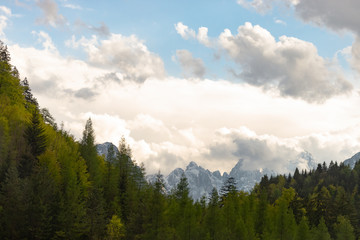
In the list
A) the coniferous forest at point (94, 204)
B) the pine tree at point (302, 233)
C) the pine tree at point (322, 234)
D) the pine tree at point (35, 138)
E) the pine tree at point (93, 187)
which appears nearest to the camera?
the coniferous forest at point (94, 204)

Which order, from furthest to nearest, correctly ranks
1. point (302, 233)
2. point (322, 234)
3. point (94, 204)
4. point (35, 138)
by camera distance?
point (322, 234), point (302, 233), point (35, 138), point (94, 204)

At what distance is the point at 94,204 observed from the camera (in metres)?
67.7

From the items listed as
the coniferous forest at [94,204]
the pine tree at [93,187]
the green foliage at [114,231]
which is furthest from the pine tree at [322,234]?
the pine tree at [93,187]

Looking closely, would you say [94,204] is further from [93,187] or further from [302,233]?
[302,233]

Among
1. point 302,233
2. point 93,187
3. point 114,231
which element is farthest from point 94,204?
point 302,233

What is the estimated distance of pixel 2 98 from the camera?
9469cm

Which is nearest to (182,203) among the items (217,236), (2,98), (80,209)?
(217,236)

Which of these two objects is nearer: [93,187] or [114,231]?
[114,231]

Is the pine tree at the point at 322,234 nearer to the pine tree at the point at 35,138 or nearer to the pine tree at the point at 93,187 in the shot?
the pine tree at the point at 93,187

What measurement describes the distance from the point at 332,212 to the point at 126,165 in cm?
5866

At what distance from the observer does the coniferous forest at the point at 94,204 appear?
195 ft

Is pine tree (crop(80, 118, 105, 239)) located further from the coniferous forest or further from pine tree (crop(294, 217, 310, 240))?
pine tree (crop(294, 217, 310, 240))

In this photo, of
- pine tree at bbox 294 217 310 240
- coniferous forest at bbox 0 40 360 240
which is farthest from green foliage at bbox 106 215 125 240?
pine tree at bbox 294 217 310 240

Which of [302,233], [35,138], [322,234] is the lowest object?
[302,233]
